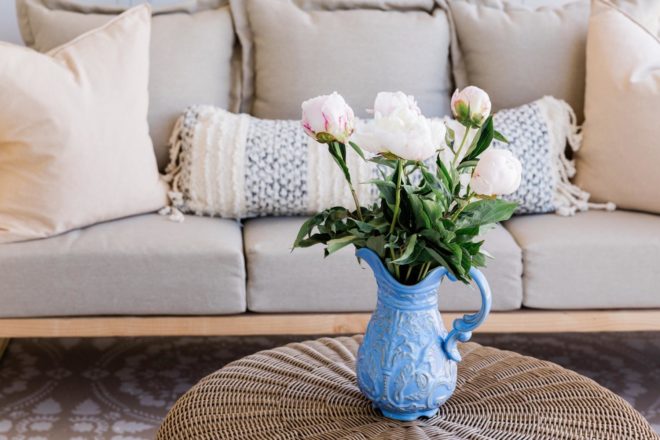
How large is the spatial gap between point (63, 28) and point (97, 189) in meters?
0.54

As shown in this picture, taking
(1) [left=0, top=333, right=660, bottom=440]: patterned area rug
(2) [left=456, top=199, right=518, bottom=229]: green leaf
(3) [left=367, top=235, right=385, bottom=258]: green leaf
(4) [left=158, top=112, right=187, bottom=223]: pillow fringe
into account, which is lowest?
(1) [left=0, top=333, right=660, bottom=440]: patterned area rug

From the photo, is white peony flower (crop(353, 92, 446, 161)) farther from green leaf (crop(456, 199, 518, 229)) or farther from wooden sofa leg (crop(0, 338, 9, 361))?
wooden sofa leg (crop(0, 338, 9, 361))

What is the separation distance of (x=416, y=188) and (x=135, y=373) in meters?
1.29

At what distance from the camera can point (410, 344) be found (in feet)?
4.28

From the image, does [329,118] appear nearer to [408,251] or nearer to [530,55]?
[408,251]

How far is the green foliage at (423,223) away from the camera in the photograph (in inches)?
48.6

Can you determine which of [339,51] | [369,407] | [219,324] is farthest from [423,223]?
[339,51]

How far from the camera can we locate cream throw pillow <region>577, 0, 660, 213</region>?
220 centimetres

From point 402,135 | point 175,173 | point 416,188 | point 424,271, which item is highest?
point 402,135

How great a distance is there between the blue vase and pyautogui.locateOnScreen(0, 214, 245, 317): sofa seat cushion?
0.76 meters

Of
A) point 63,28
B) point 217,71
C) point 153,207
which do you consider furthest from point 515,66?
point 63,28

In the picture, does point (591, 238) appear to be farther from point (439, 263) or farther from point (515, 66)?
point (439, 263)

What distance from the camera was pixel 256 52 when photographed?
246cm

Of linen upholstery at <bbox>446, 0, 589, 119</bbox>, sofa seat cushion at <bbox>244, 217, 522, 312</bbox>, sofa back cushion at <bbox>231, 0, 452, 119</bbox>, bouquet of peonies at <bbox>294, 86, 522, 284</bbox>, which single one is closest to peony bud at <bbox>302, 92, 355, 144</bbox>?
bouquet of peonies at <bbox>294, 86, 522, 284</bbox>
